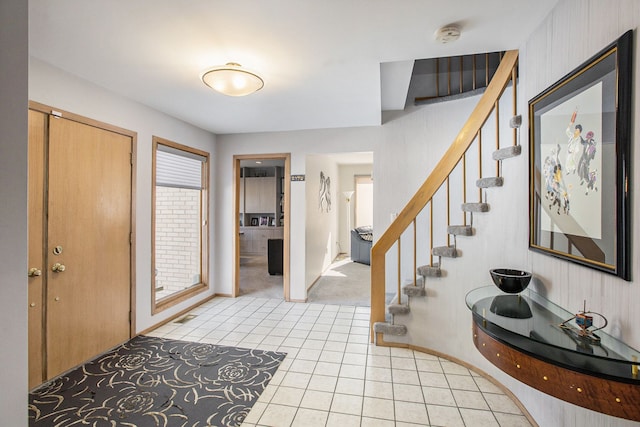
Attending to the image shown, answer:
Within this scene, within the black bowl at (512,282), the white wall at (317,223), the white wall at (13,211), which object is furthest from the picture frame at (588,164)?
the white wall at (317,223)

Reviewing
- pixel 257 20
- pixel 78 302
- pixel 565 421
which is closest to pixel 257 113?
pixel 257 20

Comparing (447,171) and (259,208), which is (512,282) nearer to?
(447,171)

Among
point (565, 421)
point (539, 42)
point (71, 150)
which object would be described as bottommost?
point (565, 421)

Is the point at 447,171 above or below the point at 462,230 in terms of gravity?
above

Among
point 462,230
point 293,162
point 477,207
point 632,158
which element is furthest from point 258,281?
point 632,158

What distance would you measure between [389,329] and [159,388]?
6.50ft

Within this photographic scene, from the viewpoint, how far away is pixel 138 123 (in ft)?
10.5

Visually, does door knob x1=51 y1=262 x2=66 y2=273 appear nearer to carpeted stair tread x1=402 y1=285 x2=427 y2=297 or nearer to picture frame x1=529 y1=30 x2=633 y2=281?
carpeted stair tread x1=402 y1=285 x2=427 y2=297

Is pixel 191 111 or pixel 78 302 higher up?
pixel 191 111

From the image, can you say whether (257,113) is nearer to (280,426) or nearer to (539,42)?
(539,42)

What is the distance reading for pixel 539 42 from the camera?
1911 mm

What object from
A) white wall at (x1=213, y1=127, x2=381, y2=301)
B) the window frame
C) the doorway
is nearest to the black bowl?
white wall at (x1=213, y1=127, x2=381, y2=301)

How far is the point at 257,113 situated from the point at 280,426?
10.1 ft

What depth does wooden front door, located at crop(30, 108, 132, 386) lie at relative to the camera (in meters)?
2.40
